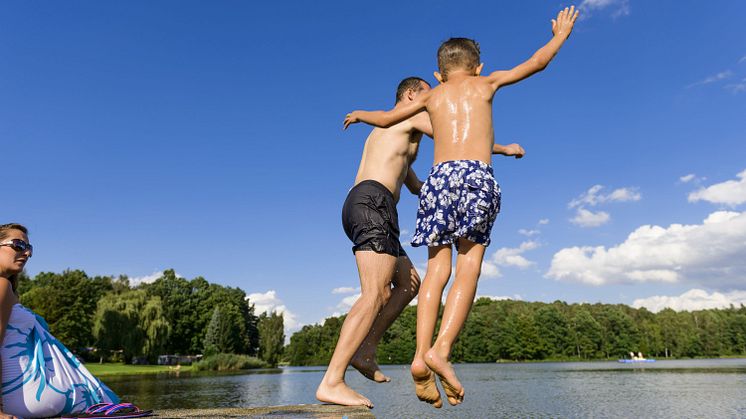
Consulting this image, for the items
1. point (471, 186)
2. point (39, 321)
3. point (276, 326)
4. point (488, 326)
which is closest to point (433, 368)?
point (471, 186)

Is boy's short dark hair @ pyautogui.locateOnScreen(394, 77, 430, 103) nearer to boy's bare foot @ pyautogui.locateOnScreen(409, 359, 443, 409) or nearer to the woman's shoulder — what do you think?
boy's bare foot @ pyautogui.locateOnScreen(409, 359, 443, 409)

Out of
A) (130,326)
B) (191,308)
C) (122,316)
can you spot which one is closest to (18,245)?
(122,316)

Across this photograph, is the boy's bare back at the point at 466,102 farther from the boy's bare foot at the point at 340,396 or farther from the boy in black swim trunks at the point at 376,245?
the boy's bare foot at the point at 340,396

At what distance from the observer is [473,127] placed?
339 centimetres

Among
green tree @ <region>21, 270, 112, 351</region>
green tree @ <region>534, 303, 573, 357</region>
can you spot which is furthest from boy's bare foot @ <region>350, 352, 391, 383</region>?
green tree @ <region>534, 303, 573, 357</region>

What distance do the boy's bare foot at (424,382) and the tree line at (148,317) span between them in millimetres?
56370

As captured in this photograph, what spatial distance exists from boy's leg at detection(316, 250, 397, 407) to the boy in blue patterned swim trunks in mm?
426

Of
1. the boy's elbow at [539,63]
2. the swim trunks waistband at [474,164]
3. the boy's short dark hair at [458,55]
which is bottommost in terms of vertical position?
the swim trunks waistband at [474,164]

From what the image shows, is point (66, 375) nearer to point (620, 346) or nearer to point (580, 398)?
point (580, 398)

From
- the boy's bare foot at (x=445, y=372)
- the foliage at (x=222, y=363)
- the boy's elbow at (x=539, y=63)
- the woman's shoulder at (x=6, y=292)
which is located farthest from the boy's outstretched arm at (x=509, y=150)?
the foliage at (x=222, y=363)

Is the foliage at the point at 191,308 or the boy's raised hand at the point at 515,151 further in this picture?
the foliage at the point at 191,308

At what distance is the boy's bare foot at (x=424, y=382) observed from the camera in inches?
120

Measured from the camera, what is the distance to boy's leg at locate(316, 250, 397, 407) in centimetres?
365

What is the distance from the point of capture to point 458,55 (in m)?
3.66
